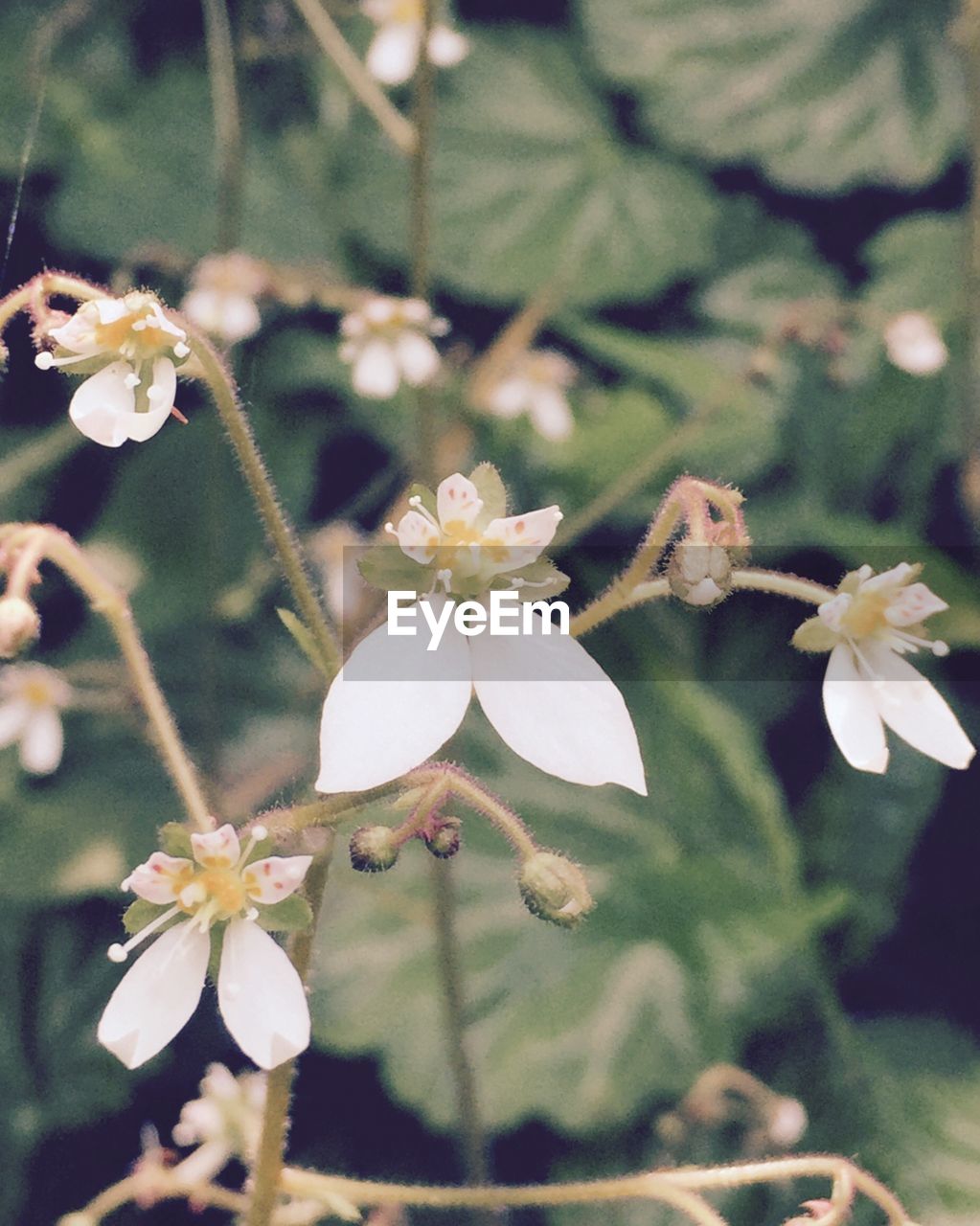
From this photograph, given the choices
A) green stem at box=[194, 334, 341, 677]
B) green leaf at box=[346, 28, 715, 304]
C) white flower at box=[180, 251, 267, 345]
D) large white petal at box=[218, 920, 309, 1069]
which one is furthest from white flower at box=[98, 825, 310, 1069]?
green leaf at box=[346, 28, 715, 304]

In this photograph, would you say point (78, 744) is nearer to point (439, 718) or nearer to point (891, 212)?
point (439, 718)

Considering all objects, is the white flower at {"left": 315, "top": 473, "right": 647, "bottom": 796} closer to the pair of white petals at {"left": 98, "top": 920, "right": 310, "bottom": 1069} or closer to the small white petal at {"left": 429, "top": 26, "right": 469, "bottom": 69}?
the pair of white petals at {"left": 98, "top": 920, "right": 310, "bottom": 1069}

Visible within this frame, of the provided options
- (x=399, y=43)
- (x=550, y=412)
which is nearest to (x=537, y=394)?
(x=550, y=412)

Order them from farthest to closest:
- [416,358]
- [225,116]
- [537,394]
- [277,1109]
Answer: [225,116] < [537,394] < [416,358] < [277,1109]

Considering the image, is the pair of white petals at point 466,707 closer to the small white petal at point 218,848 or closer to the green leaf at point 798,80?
the small white petal at point 218,848

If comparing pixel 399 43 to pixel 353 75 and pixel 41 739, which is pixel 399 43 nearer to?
pixel 353 75

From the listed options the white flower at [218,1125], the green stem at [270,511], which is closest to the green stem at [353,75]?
the green stem at [270,511]
